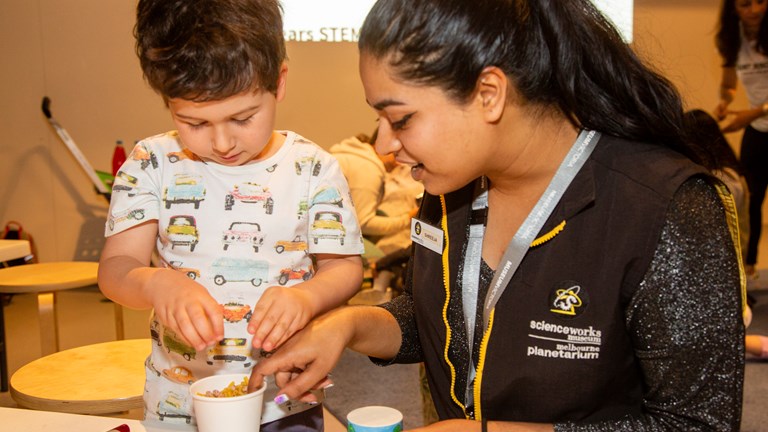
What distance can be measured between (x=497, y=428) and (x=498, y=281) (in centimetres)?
26

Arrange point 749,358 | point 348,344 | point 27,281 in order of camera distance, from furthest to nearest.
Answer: point 749,358 → point 27,281 → point 348,344

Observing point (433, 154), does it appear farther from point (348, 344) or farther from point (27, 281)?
point (27, 281)

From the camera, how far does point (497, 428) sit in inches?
50.7

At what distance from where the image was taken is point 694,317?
1.23m

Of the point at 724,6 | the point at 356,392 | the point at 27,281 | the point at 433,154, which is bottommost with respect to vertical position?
the point at 356,392

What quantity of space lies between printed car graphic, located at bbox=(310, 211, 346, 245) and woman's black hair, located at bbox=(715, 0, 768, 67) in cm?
520

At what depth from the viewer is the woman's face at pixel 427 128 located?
1268 millimetres

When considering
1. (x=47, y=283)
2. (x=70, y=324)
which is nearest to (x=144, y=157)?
(x=47, y=283)

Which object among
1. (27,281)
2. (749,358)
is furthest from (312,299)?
(749,358)

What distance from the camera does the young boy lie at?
140 cm

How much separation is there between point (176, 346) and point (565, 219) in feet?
2.64

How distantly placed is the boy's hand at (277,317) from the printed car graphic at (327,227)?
0.22 metres

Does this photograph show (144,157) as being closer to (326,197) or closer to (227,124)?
(227,124)

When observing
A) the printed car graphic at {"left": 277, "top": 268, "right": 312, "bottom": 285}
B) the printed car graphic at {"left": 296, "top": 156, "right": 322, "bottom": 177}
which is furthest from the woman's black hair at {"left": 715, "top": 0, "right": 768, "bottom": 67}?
the printed car graphic at {"left": 277, "top": 268, "right": 312, "bottom": 285}
